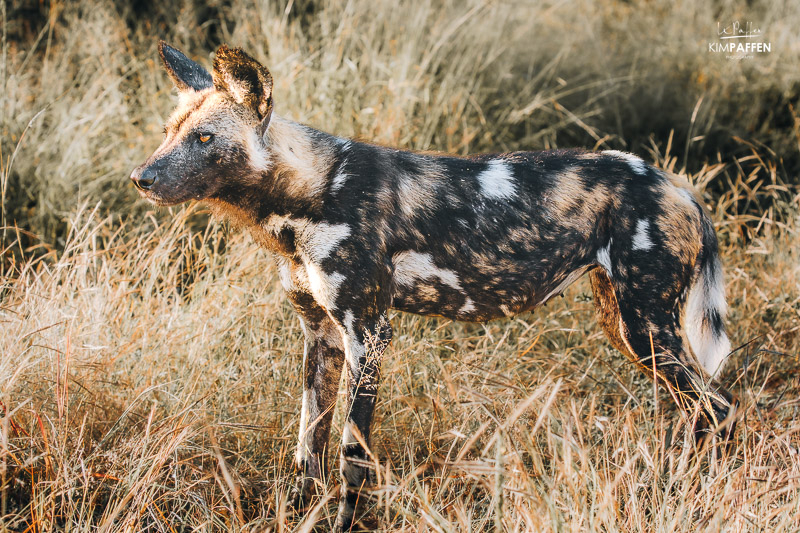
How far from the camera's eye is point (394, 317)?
3123 mm

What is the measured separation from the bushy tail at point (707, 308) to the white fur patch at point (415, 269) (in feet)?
2.90

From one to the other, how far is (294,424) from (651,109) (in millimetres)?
4033

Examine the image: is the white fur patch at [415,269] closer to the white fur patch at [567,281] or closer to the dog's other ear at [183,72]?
the white fur patch at [567,281]

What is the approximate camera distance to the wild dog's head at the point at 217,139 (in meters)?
2.00

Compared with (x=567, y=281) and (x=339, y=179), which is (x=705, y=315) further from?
(x=339, y=179)

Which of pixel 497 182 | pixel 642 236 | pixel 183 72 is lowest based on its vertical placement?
pixel 642 236

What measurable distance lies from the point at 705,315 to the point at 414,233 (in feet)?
3.69

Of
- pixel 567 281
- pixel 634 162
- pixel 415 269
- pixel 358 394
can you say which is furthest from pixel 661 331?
pixel 358 394

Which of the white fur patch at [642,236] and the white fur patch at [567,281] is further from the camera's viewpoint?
the white fur patch at [567,281]

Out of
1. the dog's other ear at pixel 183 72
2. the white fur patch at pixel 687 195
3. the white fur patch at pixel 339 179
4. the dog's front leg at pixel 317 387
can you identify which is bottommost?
the dog's front leg at pixel 317 387

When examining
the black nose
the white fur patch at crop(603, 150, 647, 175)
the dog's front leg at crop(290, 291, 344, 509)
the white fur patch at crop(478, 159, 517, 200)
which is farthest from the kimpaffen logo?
the black nose

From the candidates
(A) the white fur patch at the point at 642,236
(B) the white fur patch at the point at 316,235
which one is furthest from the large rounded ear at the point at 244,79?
(A) the white fur patch at the point at 642,236

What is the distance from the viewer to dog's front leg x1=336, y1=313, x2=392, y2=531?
2.12 meters
